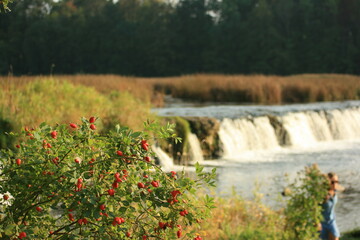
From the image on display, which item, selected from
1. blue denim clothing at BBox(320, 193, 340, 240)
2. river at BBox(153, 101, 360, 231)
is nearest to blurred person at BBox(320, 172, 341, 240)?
blue denim clothing at BBox(320, 193, 340, 240)

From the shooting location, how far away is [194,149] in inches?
483

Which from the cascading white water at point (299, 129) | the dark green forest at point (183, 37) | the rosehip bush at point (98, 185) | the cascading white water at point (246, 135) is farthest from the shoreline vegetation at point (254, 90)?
the dark green forest at point (183, 37)

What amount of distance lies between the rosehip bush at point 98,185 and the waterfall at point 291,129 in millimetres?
10462

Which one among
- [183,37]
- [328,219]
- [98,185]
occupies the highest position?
[183,37]

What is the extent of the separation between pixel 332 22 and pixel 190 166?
119 feet

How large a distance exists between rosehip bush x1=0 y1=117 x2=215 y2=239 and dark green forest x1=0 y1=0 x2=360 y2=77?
40905 mm

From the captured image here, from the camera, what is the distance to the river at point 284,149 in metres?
9.43

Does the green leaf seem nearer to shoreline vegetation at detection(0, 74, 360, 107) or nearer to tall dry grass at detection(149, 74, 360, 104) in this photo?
shoreline vegetation at detection(0, 74, 360, 107)

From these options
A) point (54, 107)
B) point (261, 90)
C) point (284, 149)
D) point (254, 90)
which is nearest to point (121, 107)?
point (54, 107)

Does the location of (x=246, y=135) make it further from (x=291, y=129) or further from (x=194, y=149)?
(x=194, y=149)

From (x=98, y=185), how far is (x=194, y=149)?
9.95 meters

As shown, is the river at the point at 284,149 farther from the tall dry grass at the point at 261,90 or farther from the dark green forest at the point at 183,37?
the dark green forest at the point at 183,37

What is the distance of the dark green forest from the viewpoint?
1718 inches

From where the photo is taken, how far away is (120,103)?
1161 centimetres
